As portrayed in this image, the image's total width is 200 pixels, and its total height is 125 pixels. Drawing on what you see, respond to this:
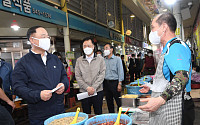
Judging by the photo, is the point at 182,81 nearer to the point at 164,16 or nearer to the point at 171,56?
the point at 171,56

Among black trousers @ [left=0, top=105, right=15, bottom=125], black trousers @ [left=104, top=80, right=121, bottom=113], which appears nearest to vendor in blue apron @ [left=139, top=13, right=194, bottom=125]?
black trousers @ [left=0, top=105, right=15, bottom=125]

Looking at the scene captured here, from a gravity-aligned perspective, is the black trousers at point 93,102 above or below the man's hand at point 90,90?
below

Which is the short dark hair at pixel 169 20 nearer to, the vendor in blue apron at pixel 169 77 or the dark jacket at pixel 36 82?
the vendor in blue apron at pixel 169 77

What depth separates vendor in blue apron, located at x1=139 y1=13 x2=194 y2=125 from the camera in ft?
4.21

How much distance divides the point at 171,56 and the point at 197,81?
4.52 m

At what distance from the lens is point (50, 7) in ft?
21.2

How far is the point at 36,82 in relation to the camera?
196cm

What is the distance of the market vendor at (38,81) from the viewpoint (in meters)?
1.82

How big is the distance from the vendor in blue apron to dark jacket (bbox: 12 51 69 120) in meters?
1.15

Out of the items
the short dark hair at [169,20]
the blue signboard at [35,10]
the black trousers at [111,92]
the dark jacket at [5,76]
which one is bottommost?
the black trousers at [111,92]

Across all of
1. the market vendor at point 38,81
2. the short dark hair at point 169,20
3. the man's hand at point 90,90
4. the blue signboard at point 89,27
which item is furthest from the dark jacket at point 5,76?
the blue signboard at point 89,27

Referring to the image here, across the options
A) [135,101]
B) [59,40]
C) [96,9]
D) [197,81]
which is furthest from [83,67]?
[96,9]

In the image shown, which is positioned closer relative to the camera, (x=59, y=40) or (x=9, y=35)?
(x=9, y=35)

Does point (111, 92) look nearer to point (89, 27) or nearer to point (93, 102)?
point (93, 102)
